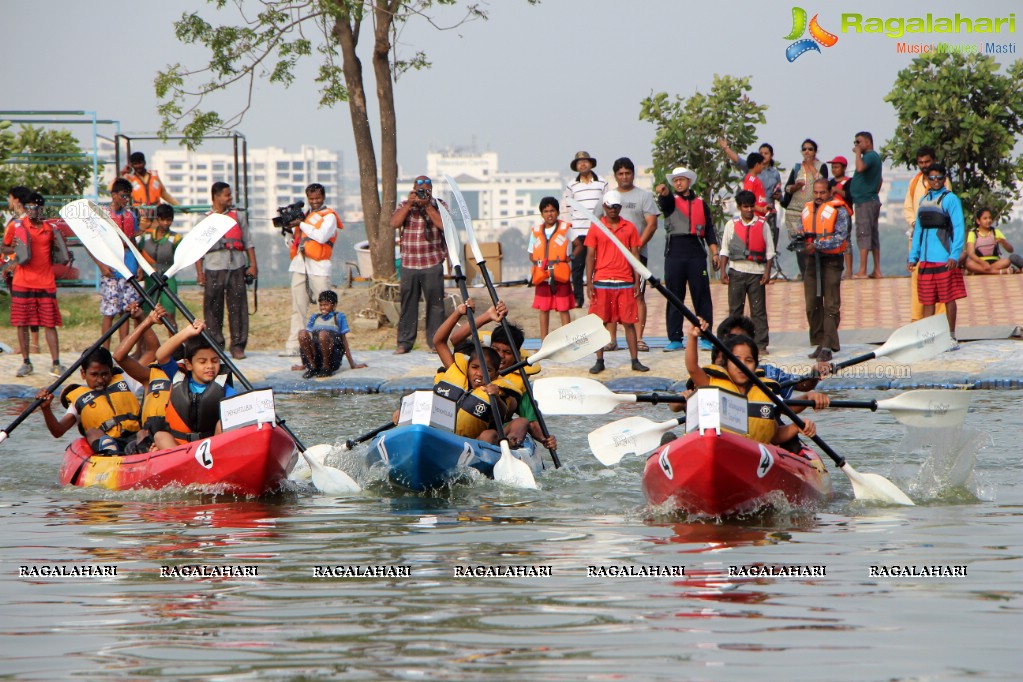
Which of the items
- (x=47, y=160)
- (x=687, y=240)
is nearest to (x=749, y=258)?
(x=687, y=240)

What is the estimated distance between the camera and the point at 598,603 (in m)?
4.70

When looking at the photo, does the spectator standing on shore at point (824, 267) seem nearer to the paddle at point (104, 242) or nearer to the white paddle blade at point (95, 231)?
the paddle at point (104, 242)

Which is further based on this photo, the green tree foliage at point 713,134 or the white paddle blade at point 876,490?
the green tree foliage at point 713,134

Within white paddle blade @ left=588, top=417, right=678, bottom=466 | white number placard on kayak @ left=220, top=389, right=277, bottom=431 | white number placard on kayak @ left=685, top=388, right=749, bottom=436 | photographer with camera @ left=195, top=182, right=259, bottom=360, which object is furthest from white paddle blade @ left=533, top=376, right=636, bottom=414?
photographer with camera @ left=195, top=182, right=259, bottom=360

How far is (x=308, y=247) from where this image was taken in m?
13.4

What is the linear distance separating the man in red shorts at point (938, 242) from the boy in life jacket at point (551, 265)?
127 inches

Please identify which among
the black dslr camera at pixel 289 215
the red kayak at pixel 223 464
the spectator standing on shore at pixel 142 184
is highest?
the spectator standing on shore at pixel 142 184

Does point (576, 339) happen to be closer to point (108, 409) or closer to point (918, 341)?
point (918, 341)

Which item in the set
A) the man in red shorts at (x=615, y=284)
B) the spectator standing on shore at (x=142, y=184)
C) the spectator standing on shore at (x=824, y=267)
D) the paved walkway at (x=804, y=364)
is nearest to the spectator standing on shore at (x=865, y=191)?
the paved walkway at (x=804, y=364)

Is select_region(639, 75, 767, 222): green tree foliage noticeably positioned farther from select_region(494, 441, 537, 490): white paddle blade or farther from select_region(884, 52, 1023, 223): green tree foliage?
select_region(494, 441, 537, 490): white paddle blade

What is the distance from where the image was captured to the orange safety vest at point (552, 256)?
41.8 ft

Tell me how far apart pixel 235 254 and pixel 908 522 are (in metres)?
8.48

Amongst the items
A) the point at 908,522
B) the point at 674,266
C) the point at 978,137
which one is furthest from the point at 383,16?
the point at 908,522

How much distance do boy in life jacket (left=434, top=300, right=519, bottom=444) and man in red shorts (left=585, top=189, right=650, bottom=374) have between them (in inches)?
128
